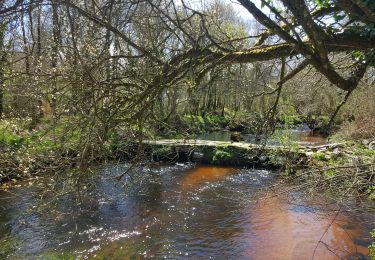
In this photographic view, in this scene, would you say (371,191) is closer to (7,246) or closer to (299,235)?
(299,235)

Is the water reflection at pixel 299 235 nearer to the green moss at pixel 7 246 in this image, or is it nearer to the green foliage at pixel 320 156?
the green foliage at pixel 320 156

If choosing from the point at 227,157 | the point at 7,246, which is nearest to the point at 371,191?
the point at 7,246

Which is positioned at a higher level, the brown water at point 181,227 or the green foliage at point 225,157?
→ the green foliage at point 225,157

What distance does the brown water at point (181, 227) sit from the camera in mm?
8000

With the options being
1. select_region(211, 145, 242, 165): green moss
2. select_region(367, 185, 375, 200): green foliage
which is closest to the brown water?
select_region(367, 185, 375, 200): green foliage

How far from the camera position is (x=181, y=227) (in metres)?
9.55

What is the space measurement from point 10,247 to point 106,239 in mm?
2017

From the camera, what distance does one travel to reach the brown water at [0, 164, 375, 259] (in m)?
8.00

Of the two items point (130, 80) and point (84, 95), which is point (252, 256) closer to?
point (130, 80)

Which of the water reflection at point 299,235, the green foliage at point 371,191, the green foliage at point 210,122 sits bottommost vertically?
the water reflection at point 299,235

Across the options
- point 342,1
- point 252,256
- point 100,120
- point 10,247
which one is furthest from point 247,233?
point 342,1

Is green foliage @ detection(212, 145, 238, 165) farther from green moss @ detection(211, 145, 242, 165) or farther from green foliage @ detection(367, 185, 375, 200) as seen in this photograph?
green foliage @ detection(367, 185, 375, 200)

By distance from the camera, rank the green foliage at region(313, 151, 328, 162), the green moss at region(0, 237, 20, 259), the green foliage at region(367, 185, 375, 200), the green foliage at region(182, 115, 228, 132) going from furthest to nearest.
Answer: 1. the green foliage at region(182, 115, 228, 132)
2. the green foliage at region(313, 151, 328, 162)
3. the green moss at region(0, 237, 20, 259)
4. the green foliage at region(367, 185, 375, 200)

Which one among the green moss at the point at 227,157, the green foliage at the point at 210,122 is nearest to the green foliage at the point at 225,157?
the green moss at the point at 227,157
